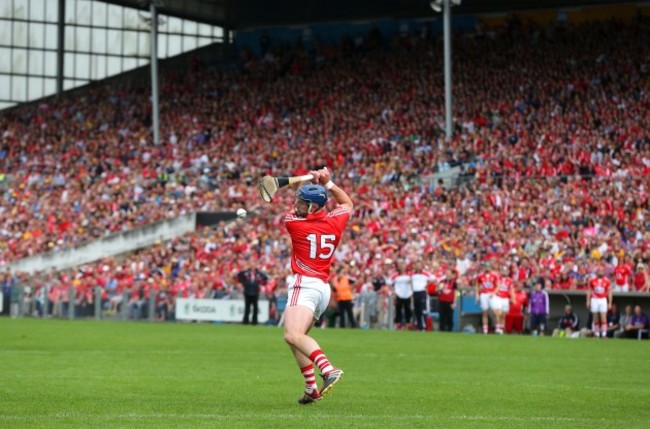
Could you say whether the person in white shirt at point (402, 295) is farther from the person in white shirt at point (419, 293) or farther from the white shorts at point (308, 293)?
the white shorts at point (308, 293)

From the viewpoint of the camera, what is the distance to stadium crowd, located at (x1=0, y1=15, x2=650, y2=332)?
35.7 metres

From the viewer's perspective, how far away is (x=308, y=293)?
39.1 feet

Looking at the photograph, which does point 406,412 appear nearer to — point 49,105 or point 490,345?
point 490,345

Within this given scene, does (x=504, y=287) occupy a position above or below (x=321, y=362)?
above

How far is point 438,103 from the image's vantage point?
47562mm

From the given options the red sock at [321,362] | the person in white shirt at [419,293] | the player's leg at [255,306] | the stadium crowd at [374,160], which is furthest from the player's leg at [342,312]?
the red sock at [321,362]

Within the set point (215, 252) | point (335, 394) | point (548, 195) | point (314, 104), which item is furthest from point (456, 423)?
point (314, 104)

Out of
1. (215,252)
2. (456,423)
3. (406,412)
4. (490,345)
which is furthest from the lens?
(215,252)

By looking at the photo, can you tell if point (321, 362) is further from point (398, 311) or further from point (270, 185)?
point (398, 311)

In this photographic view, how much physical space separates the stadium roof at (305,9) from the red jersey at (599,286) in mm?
25002

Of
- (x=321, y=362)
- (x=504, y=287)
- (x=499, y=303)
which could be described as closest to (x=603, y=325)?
→ (x=499, y=303)

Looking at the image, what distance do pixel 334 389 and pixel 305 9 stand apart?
45.3 metres

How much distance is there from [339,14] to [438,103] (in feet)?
42.0

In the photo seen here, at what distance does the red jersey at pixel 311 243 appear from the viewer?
39.4ft
